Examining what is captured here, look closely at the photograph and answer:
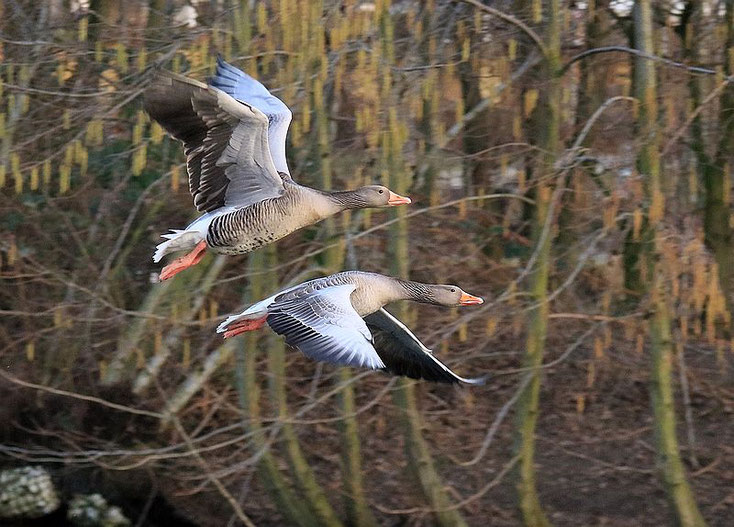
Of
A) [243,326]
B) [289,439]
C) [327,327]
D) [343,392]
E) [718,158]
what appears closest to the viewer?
[327,327]

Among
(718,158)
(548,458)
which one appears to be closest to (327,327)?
(718,158)

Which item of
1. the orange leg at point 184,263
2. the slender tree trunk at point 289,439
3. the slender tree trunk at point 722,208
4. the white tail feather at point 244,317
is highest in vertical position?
the orange leg at point 184,263

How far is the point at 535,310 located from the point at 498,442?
3187 millimetres

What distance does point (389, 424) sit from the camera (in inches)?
461

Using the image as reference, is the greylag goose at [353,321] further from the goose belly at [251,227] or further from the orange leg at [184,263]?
the orange leg at [184,263]

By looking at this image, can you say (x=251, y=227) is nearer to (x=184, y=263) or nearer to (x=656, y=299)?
(x=184, y=263)

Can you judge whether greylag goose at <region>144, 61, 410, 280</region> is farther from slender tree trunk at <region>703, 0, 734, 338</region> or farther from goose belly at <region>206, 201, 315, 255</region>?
slender tree trunk at <region>703, 0, 734, 338</region>

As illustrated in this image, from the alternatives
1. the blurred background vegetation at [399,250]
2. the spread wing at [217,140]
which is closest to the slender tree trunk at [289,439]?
the blurred background vegetation at [399,250]

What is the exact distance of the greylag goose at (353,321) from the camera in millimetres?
5594

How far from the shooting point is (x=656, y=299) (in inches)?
330

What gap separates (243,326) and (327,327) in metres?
0.94

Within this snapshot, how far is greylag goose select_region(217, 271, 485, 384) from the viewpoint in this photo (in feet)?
18.4

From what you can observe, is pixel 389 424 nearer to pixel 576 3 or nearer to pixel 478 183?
pixel 478 183

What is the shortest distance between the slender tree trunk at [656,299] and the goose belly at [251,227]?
2556 mm
